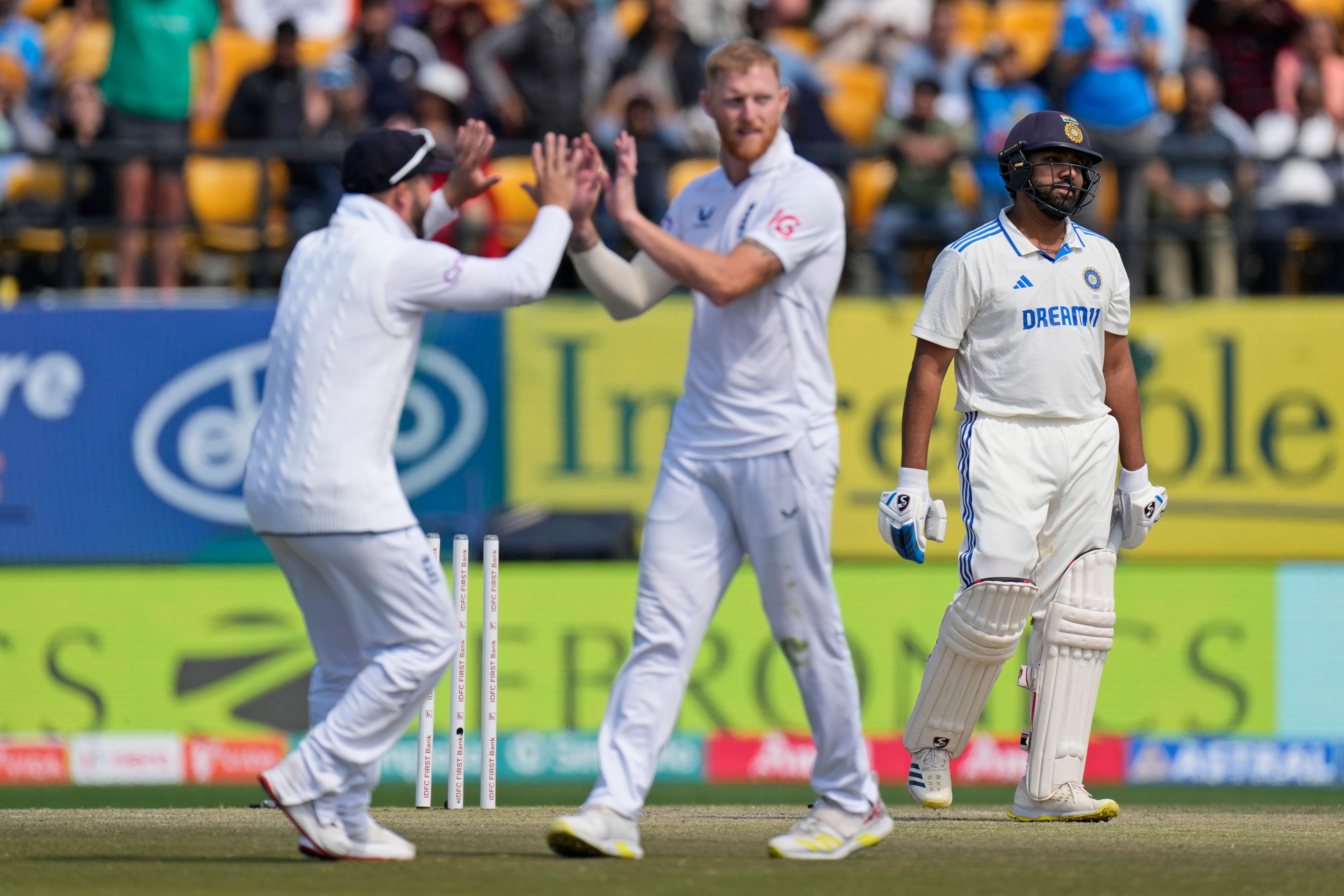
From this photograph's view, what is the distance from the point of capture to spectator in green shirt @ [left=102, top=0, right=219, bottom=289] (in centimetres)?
1203

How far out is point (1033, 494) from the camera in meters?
6.71

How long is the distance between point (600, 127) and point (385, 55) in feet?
5.09

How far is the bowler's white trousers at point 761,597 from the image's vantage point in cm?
555

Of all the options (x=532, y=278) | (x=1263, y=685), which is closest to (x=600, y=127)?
(x=1263, y=685)

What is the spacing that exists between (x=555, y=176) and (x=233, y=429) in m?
6.16

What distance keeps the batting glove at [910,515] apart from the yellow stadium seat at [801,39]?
25.9 ft

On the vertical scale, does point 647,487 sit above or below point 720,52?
below

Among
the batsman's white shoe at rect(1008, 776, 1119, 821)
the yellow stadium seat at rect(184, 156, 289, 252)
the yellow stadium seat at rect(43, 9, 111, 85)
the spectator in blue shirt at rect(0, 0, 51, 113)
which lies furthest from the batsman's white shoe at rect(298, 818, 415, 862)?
the spectator in blue shirt at rect(0, 0, 51, 113)

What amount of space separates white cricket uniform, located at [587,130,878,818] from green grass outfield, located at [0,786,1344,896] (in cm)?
35

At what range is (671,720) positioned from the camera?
18.3 feet

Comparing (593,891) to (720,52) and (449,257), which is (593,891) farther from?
(720,52)

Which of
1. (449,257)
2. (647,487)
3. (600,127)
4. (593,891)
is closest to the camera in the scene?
(593,891)

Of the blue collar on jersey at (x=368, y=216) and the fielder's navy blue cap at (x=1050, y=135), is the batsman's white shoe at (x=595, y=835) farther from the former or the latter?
the fielder's navy blue cap at (x=1050, y=135)

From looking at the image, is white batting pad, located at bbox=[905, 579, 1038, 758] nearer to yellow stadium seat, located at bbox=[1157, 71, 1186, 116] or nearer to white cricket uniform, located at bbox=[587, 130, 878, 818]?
white cricket uniform, located at bbox=[587, 130, 878, 818]
